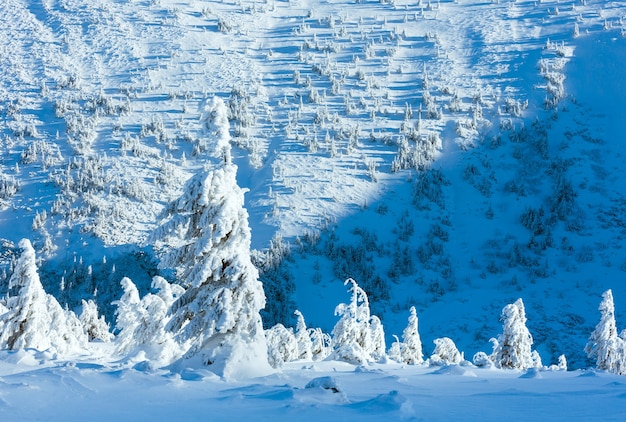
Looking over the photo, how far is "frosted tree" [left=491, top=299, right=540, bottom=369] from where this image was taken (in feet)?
129

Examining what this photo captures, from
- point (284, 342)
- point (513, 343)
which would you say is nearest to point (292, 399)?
point (513, 343)

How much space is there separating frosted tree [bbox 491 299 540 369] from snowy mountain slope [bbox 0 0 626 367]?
185ft

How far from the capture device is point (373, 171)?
14700 centimetres

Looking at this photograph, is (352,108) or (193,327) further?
(352,108)

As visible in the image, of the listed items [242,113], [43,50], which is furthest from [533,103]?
[43,50]

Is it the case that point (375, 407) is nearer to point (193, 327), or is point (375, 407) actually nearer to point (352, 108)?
point (193, 327)

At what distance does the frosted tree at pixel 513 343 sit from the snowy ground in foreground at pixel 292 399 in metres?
28.7

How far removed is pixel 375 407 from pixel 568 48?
211 meters

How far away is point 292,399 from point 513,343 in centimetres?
3421

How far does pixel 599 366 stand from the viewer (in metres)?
40.1

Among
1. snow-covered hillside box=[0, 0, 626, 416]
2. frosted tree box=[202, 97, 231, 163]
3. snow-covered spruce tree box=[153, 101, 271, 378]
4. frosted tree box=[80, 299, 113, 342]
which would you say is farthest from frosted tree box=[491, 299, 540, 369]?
snow-covered hillside box=[0, 0, 626, 416]

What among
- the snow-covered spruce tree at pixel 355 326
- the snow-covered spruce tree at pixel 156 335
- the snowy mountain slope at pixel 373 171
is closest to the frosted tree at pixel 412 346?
the snow-covered spruce tree at pixel 355 326

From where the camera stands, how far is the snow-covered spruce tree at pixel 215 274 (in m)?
14.9

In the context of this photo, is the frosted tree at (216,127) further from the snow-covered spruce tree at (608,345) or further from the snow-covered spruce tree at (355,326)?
→ the snow-covered spruce tree at (608,345)
